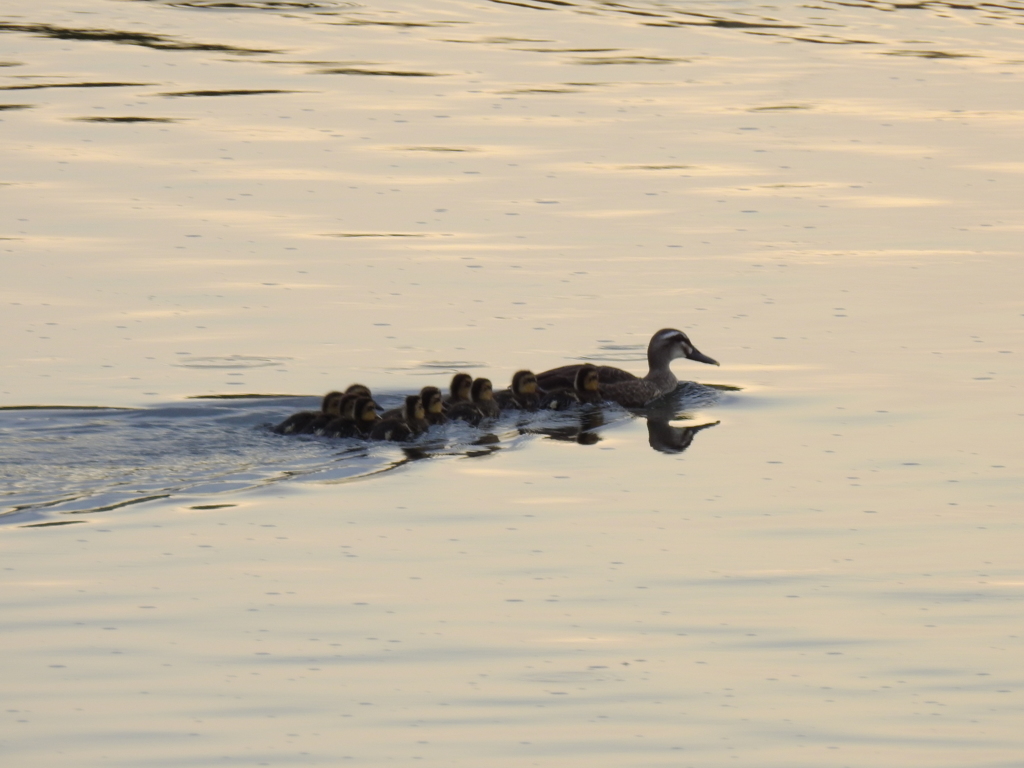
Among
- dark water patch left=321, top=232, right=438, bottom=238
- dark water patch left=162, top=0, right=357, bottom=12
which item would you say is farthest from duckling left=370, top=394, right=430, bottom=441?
dark water patch left=162, top=0, right=357, bottom=12

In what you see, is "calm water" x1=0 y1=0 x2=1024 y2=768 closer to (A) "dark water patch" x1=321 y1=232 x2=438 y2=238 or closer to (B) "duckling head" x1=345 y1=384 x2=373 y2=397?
(A) "dark water patch" x1=321 y1=232 x2=438 y2=238

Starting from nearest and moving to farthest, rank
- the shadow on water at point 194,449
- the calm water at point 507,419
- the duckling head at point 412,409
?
1. the calm water at point 507,419
2. the shadow on water at point 194,449
3. the duckling head at point 412,409

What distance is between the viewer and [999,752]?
621 centimetres

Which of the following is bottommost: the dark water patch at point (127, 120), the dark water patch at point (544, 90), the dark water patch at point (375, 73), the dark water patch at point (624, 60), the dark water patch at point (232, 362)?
the dark water patch at point (232, 362)

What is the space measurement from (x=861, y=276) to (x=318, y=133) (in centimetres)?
615

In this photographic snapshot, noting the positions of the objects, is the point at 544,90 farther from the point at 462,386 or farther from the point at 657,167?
the point at 462,386

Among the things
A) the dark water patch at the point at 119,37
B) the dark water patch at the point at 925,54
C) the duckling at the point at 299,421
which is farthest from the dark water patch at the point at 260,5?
the duckling at the point at 299,421

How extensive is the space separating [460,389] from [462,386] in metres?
0.02

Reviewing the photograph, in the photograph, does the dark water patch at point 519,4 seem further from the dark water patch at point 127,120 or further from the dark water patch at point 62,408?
the dark water patch at point 62,408

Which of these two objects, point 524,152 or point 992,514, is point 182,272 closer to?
point 524,152

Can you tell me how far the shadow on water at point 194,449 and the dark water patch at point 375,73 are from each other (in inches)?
431

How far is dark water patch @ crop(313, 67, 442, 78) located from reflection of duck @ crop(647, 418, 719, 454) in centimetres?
1095

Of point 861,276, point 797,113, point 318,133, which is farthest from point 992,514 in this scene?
point 797,113

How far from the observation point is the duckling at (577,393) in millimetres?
11133
